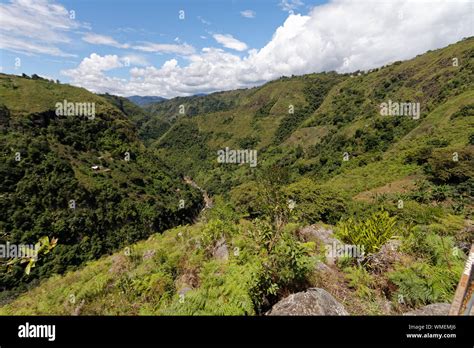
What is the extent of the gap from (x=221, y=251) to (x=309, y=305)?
19.0 feet

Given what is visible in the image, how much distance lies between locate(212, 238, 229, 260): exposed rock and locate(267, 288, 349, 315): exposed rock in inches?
184

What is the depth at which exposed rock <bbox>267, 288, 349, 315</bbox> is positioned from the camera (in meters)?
4.94

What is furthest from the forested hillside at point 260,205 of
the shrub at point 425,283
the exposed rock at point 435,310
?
the exposed rock at point 435,310

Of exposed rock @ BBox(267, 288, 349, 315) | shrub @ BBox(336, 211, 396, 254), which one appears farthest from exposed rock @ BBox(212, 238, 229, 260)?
exposed rock @ BBox(267, 288, 349, 315)

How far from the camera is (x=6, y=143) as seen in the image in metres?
59.3

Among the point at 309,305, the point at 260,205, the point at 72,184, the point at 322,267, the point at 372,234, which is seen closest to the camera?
the point at 309,305

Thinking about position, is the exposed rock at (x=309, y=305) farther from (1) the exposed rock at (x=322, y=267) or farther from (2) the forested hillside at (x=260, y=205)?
(1) the exposed rock at (x=322, y=267)

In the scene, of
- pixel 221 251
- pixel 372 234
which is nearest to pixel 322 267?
pixel 372 234

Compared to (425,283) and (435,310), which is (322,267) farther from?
(435,310)

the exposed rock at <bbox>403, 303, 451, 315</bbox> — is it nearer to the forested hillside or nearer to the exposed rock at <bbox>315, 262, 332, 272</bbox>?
the forested hillside

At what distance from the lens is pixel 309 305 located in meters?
4.98

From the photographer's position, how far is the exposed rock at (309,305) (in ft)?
16.2

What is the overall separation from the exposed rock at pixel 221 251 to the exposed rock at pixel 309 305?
4662mm
